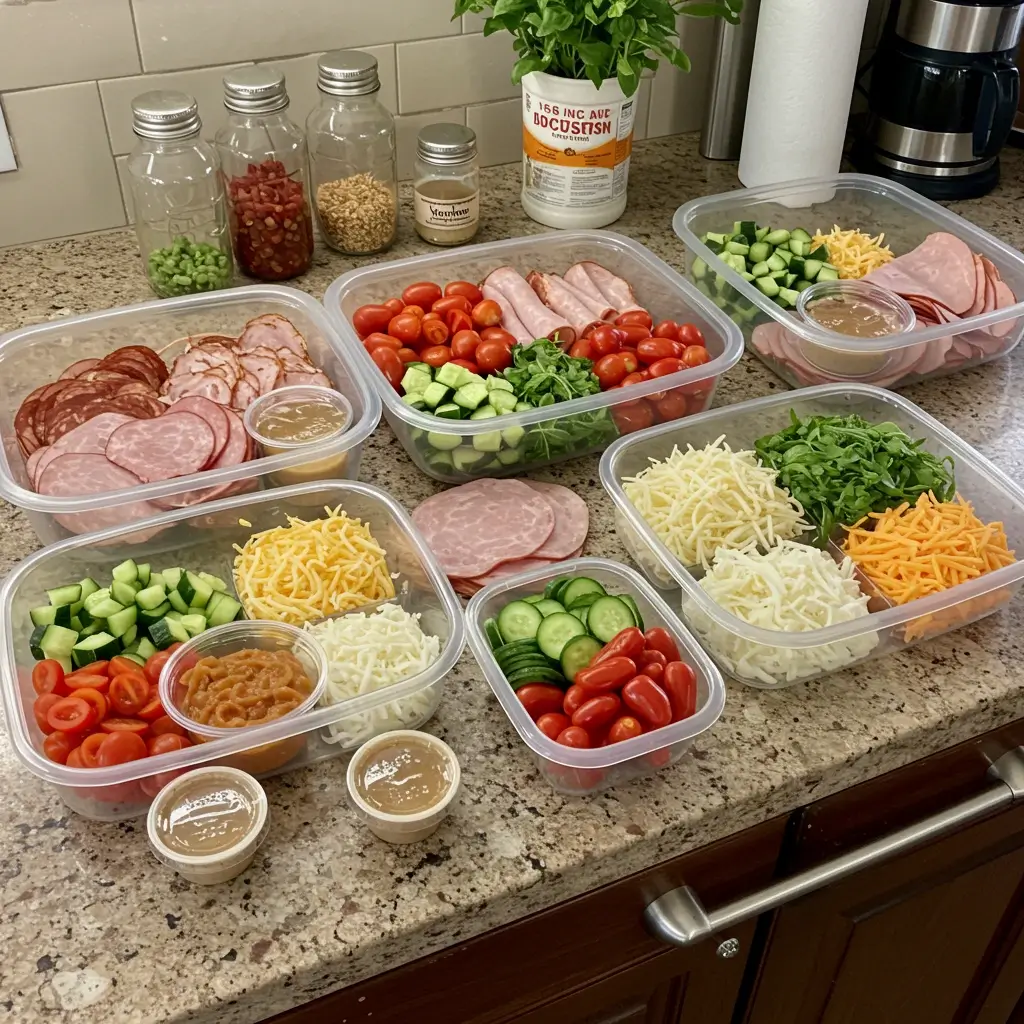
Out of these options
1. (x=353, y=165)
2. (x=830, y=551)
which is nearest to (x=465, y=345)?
(x=353, y=165)

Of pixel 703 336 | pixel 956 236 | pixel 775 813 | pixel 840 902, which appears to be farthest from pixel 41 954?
pixel 956 236

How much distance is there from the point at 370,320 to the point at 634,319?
33cm

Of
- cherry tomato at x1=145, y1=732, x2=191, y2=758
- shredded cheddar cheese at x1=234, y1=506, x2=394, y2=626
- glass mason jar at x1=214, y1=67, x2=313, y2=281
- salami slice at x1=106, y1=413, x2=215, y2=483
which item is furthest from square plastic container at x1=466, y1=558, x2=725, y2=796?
glass mason jar at x1=214, y1=67, x2=313, y2=281

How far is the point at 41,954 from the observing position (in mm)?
795

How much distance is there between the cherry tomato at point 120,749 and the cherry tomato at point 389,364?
0.54m

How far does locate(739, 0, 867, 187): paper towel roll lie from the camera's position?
1501 millimetres

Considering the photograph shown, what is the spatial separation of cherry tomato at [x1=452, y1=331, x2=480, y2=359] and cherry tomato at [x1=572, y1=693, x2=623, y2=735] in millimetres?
556

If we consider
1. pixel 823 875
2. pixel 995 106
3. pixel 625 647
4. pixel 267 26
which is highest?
pixel 267 26

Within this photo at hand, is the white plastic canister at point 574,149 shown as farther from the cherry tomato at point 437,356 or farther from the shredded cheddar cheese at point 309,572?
the shredded cheddar cheese at point 309,572

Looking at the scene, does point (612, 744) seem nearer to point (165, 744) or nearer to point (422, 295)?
point (165, 744)

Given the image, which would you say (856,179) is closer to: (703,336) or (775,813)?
(703,336)

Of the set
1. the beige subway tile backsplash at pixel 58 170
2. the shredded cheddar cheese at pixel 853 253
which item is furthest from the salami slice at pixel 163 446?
the shredded cheddar cheese at pixel 853 253

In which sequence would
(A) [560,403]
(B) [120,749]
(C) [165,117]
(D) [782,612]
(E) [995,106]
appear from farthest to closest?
1. (E) [995,106]
2. (C) [165,117]
3. (A) [560,403]
4. (D) [782,612]
5. (B) [120,749]

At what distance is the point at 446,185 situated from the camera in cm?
155
